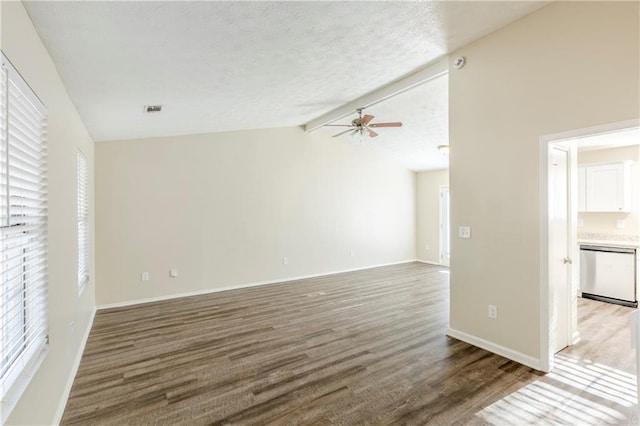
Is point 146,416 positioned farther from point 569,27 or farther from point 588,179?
point 588,179

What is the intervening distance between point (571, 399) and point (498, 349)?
2.43 feet

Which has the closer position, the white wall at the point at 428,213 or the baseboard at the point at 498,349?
the baseboard at the point at 498,349

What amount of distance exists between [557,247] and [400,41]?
8.24 ft

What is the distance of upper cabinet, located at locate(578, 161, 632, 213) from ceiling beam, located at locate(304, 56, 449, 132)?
3493 mm

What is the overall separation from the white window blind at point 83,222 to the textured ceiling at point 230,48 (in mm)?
593

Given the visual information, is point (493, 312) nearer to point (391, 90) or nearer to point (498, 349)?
point (498, 349)

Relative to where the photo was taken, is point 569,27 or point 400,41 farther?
point 400,41

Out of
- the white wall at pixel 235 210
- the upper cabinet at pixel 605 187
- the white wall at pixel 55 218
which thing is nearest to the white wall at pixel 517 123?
the upper cabinet at pixel 605 187

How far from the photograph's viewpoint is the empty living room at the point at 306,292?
1.99m

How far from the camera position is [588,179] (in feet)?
17.3

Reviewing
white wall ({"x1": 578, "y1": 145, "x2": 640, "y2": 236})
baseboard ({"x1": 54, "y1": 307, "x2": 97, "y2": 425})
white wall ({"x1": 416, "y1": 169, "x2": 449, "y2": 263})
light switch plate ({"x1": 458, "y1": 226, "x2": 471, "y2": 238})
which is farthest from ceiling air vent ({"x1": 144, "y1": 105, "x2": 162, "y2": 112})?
white wall ({"x1": 416, "y1": 169, "x2": 449, "y2": 263})

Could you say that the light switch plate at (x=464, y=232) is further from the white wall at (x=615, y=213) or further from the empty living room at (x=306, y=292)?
the white wall at (x=615, y=213)

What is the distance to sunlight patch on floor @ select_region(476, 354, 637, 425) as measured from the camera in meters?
2.19

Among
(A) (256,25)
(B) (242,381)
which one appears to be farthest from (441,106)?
(B) (242,381)
